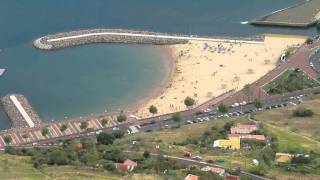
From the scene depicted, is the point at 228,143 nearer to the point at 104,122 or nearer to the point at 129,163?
the point at 129,163

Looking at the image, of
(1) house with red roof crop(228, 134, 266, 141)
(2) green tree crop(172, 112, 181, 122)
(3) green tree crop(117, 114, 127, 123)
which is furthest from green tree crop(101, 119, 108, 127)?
(1) house with red roof crop(228, 134, 266, 141)

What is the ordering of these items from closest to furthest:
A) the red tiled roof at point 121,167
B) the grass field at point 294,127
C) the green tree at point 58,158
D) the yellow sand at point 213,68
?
the red tiled roof at point 121,167 → the green tree at point 58,158 → the grass field at point 294,127 → the yellow sand at point 213,68

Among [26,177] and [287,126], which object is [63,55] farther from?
[26,177]

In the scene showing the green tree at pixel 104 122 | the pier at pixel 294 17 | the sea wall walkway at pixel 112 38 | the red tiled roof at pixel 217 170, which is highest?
the pier at pixel 294 17

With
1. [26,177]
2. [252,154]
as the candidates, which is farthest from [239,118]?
[26,177]

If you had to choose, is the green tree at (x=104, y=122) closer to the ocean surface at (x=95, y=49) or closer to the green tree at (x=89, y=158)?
the ocean surface at (x=95, y=49)

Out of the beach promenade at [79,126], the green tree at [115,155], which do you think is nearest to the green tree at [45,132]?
the beach promenade at [79,126]
